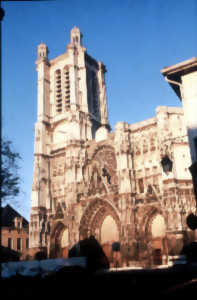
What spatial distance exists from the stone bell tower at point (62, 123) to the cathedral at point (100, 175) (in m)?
0.13

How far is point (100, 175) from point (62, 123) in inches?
470

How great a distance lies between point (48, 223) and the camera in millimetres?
42281

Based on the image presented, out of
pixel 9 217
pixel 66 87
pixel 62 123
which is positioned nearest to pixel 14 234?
pixel 9 217

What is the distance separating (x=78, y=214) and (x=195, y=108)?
80.8 ft

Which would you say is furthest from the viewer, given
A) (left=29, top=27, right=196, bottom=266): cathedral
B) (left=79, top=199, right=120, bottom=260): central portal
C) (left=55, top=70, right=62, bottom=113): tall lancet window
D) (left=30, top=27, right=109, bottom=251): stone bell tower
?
(left=55, top=70, right=62, bottom=113): tall lancet window

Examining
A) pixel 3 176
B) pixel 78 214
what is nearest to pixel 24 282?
pixel 3 176

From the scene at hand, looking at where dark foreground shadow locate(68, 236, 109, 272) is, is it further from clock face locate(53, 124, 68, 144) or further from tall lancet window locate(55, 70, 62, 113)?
tall lancet window locate(55, 70, 62, 113)

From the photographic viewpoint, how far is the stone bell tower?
137 ft

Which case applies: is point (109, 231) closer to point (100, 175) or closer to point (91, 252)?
point (91, 252)

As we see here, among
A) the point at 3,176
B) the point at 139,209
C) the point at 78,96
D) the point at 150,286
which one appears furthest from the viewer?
the point at 78,96

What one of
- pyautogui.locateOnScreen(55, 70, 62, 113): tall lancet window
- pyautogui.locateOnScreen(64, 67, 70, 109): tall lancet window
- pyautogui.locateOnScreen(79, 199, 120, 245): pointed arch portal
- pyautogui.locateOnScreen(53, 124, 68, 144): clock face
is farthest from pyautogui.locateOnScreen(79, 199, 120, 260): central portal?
pyautogui.locateOnScreen(55, 70, 62, 113): tall lancet window

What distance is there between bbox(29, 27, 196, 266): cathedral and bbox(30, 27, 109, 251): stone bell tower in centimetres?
13

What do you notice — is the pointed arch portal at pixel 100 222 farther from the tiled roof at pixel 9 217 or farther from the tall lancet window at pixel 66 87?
the tiled roof at pixel 9 217

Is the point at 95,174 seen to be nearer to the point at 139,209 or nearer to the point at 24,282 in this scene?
the point at 139,209
